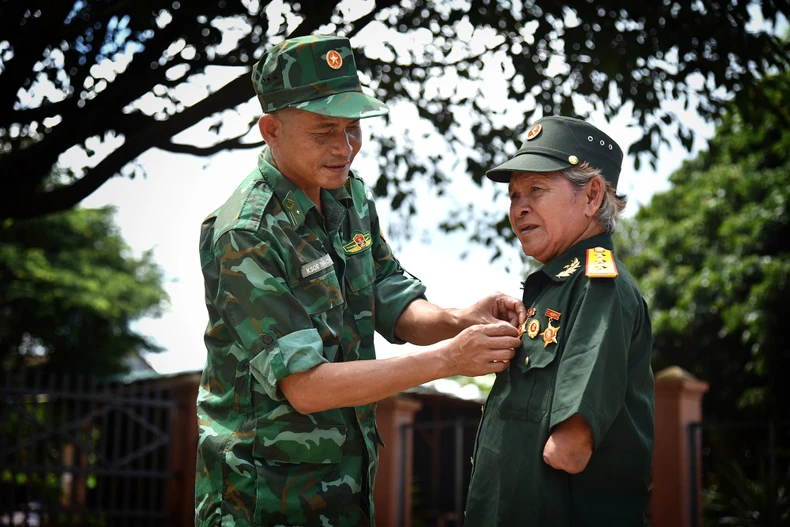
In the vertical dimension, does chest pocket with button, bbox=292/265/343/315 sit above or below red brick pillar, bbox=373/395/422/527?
above

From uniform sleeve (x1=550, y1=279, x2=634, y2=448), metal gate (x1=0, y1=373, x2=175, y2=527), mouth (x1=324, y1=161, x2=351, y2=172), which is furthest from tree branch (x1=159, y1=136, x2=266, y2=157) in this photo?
uniform sleeve (x1=550, y1=279, x2=634, y2=448)

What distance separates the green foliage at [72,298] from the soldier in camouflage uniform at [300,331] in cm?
1874

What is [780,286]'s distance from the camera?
16344 millimetres

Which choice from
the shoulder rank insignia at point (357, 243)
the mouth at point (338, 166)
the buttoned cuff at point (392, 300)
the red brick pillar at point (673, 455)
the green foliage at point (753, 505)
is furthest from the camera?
the red brick pillar at point (673, 455)

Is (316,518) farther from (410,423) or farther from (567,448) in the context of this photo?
(410,423)

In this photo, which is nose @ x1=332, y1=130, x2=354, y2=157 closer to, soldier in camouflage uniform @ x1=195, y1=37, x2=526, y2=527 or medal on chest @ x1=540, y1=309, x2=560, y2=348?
soldier in camouflage uniform @ x1=195, y1=37, x2=526, y2=527

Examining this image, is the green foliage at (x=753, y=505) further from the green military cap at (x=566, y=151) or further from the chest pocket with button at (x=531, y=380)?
the chest pocket with button at (x=531, y=380)

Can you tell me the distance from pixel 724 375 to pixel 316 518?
58.1ft

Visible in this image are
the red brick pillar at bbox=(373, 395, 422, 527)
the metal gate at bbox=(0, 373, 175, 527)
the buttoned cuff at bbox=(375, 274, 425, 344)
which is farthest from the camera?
the metal gate at bbox=(0, 373, 175, 527)

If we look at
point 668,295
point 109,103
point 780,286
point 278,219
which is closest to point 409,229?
point 109,103

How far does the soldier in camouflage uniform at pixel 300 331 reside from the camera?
2559mm

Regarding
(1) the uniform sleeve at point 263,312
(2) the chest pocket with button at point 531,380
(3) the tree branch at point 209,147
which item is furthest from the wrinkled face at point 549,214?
(3) the tree branch at point 209,147

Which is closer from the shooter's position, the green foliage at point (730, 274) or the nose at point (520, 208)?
the nose at point (520, 208)

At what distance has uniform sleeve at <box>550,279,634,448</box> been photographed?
231 cm
